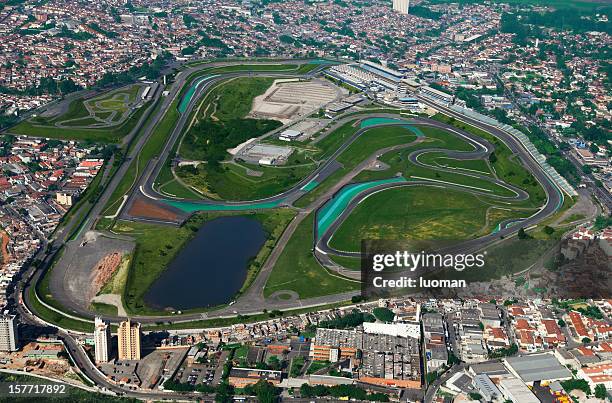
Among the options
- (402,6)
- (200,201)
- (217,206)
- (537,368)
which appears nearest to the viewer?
(537,368)

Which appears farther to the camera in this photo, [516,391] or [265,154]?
[265,154]

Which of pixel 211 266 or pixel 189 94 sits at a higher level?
Answer: pixel 211 266

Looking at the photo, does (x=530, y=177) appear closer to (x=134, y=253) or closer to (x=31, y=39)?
(x=134, y=253)

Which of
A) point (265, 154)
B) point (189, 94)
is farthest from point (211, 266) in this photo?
point (189, 94)

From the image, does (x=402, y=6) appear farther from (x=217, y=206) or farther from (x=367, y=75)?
(x=217, y=206)

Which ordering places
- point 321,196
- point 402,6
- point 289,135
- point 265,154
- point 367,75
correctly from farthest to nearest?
1. point 402,6
2. point 367,75
3. point 289,135
4. point 265,154
5. point 321,196

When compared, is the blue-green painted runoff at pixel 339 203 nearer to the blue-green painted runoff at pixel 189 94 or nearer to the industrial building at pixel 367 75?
the blue-green painted runoff at pixel 189 94

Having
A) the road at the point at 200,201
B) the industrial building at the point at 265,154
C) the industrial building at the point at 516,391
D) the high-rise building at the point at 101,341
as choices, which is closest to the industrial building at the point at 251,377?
the road at the point at 200,201
